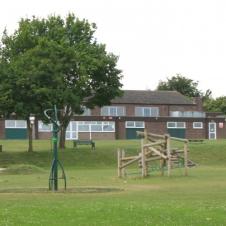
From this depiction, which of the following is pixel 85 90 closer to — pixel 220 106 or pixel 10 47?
pixel 10 47

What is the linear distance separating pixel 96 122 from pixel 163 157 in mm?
57571

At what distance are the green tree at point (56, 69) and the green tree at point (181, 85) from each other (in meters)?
82.8

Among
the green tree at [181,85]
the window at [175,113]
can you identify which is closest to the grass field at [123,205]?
the window at [175,113]

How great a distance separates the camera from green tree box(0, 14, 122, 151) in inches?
2071

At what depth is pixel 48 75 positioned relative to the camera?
5403 centimetres

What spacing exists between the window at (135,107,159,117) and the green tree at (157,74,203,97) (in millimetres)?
43654

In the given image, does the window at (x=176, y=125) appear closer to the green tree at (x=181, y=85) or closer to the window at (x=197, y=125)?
the window at (x=197, y=125)

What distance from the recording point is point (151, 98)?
4058 inches

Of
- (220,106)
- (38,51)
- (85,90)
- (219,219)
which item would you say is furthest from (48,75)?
(220,106)

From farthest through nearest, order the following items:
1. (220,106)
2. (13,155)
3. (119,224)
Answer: (220,106) → (13,155) → (119,224)

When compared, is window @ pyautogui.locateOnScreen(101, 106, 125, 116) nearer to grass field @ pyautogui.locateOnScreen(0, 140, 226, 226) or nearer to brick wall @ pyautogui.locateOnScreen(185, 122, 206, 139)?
brick wall @ pyautogui.locateOnScreen(185, 122, 206, 139)

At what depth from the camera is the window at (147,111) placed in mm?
100500

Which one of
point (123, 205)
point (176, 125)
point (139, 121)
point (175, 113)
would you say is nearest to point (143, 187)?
point (123, 205)

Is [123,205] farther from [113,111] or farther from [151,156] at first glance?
[113,111]
